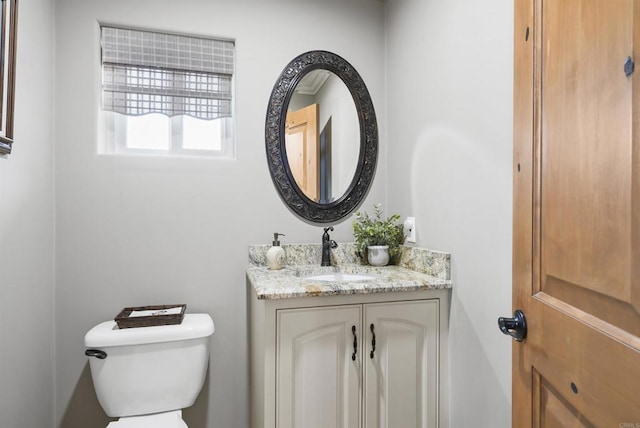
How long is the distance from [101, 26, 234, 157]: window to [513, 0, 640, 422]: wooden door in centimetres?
144

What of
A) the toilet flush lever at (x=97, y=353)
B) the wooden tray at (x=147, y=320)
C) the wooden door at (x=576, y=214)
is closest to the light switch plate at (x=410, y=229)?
the wooden door at (x=576, y=214)

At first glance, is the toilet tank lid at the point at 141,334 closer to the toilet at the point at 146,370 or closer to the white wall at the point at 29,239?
the toilet at the point at 146,370

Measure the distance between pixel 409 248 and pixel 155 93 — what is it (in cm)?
151

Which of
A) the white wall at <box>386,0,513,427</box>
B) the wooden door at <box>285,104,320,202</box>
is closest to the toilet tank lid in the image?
the wooden door at <box>285,104,320,202</box>

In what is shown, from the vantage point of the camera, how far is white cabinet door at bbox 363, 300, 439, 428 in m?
1.37

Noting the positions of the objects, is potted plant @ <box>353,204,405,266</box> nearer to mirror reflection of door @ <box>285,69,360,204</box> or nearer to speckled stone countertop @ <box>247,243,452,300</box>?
speckled stone countertop @ <box>247,243,452,300</box>

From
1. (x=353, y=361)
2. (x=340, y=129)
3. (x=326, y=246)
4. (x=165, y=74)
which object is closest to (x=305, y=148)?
(x=340, y=129)

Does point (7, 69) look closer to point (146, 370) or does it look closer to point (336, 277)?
Answer: point (146, 370)

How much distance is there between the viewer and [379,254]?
71.1 inches

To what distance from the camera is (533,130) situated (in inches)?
31.2

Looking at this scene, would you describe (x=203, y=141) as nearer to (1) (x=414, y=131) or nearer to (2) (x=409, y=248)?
(1) (x=414, y=131)

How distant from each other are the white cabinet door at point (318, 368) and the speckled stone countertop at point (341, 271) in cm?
9

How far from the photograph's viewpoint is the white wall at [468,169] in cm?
117

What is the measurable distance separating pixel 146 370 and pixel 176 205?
0.76m
